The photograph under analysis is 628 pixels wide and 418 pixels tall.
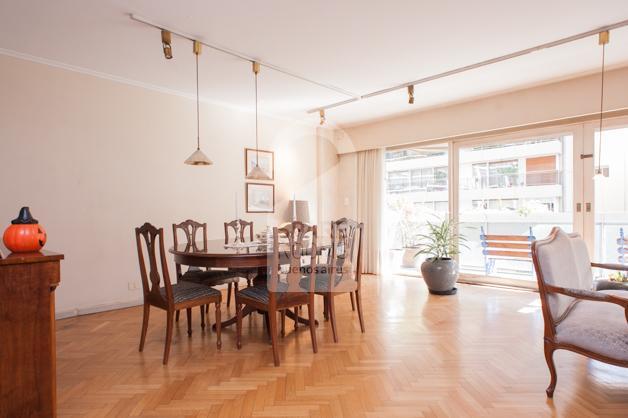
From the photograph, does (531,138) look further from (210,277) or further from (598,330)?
(210,277)

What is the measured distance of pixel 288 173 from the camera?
5.74m

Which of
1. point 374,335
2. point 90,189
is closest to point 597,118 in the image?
point 374,335

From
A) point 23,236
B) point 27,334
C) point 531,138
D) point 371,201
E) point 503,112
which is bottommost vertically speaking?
point 27,334

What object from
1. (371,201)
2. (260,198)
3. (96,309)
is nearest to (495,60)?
(371,201)

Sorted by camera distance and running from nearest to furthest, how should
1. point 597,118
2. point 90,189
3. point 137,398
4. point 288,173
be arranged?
point 137,398, point 90,189, point 597,118, point 288,173

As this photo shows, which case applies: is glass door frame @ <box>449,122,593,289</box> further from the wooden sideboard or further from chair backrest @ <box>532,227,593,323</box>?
the wooden sideboard

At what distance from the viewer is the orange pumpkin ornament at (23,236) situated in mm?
1652

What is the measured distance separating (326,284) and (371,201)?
3361 mm

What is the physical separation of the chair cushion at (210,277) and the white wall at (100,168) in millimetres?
1124

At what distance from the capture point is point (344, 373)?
2297 mm

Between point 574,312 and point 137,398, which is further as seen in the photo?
point 574,312

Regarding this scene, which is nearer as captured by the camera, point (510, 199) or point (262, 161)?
point (510, 199)

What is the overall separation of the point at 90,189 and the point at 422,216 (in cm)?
460

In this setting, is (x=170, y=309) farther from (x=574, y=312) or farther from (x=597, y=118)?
(x=597, y=118)
